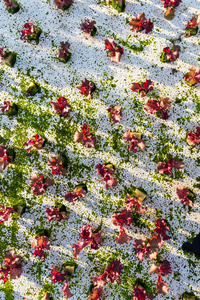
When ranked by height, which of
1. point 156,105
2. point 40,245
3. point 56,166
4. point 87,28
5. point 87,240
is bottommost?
point 40,245

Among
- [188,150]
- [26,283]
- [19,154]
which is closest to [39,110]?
[19,154]

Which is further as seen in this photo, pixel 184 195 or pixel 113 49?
pixel 113 49

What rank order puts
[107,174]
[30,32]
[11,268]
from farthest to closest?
1. [30,32]
2. [11,268]
3. [107,174]

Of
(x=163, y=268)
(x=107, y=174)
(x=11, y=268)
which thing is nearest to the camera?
(x=163, y=268)

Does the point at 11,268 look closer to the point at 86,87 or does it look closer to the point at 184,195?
the point at 184,195

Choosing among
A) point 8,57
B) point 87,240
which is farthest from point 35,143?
point 87,240

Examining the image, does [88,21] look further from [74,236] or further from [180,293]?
[180,293]
